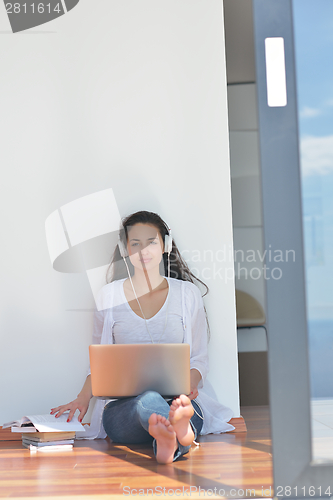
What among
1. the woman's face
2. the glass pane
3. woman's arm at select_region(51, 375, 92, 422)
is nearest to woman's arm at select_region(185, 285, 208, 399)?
the woman's face

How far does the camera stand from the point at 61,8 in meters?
2.66

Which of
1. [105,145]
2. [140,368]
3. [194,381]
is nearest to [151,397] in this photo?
[140,368]

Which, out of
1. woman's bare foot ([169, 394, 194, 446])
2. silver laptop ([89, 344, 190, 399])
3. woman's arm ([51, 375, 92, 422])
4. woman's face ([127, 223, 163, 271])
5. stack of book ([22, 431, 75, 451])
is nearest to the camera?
woman's bare foot ([169, 394, 194, 446])

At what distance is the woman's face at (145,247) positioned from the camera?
8.01 feet

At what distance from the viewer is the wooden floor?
4.98 feet

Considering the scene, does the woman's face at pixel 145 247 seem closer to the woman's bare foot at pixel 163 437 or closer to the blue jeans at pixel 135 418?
the blue jeans at pixel 135 418

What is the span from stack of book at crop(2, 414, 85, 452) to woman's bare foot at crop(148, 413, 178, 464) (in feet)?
1.74

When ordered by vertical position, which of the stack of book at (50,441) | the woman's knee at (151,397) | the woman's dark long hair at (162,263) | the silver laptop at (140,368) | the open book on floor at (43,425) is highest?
the woman's dark long hair at (162,263)

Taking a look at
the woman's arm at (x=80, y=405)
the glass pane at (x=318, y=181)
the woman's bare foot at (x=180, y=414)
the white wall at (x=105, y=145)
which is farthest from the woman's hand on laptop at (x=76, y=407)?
the glass pane at (x=318, y=181)

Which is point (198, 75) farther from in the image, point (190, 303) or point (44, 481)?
point (44, 481)

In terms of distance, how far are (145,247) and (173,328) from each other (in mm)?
424

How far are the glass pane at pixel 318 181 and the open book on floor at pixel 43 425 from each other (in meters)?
1.21

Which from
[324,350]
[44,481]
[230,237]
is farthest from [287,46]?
[44,481]

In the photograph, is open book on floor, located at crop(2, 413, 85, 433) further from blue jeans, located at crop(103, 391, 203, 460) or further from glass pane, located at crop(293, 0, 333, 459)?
glass pane, located at crop(293, 0, 333, 459)
